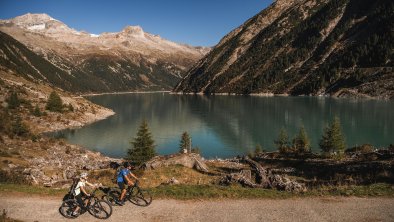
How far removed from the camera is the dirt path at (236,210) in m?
22.8

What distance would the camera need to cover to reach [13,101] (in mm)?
127625

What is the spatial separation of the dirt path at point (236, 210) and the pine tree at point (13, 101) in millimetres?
111061

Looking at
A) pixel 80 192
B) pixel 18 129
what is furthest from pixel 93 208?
pixel 18 129

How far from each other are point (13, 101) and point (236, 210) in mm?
122107

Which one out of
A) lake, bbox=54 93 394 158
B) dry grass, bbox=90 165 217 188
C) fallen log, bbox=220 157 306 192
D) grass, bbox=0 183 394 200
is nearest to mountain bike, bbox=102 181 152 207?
grass, bbox=0 183 394 200

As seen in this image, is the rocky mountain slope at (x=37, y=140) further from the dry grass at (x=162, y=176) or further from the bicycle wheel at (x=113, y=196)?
the bicycle wheel at (x=113, y=196)

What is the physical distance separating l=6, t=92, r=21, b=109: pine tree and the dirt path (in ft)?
364

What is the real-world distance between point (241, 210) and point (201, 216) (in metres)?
2.73

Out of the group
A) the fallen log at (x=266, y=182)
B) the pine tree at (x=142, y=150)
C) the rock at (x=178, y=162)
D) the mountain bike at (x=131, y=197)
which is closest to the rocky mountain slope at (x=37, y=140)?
the pine tree at (x=142, y=150)

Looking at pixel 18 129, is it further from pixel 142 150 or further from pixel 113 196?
pixel 113 196

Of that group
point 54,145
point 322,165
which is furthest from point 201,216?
point 54,145

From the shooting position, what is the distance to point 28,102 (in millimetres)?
137875

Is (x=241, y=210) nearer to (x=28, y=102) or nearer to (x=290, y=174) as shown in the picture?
(x=290, y=174)

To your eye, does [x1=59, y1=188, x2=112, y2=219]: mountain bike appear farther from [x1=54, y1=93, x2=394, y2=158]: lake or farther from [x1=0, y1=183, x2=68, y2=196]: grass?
[x1=54, y1=93, x2=394, y2=158]: lake
